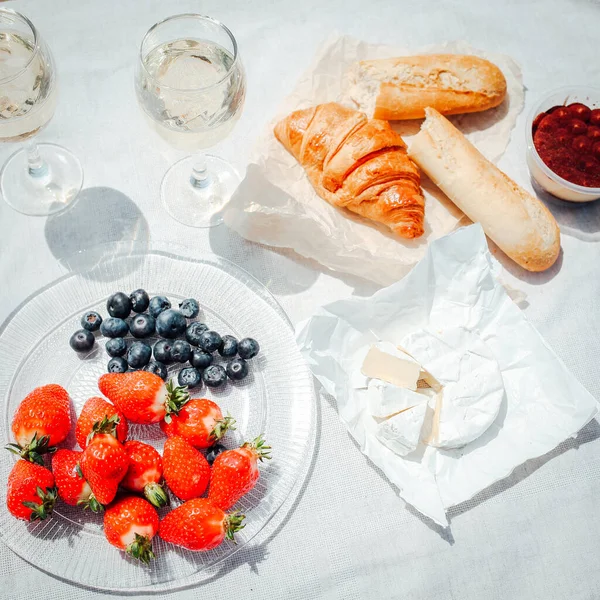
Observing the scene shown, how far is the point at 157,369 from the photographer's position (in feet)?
3.91

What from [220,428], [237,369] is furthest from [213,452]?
[237,369]

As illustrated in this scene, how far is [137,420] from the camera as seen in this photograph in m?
1.14

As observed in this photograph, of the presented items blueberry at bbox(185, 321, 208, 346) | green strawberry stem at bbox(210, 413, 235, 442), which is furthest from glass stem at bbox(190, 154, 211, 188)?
green strawberry stem at bbox(210, 413, 235, 442)

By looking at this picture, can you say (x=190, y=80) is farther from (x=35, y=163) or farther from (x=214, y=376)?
(x=214, y=376)

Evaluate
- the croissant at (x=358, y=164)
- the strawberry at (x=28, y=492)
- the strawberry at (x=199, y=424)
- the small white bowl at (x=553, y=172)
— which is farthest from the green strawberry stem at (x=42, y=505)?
the small white bowl at (x=553, y=172)

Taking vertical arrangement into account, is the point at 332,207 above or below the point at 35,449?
above

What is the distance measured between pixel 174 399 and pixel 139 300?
245 millimetres

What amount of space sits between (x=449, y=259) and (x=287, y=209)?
1.16 feet

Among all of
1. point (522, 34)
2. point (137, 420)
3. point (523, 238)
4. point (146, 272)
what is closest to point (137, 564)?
point (137, 420)

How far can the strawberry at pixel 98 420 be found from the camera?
3.55ft

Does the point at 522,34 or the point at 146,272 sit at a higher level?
the point at 522,34

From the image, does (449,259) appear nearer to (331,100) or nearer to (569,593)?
(331,100)

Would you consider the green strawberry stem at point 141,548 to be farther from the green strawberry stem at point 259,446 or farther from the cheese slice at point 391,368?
the cheese slice at point 391,368

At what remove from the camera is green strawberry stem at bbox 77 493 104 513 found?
105cm
